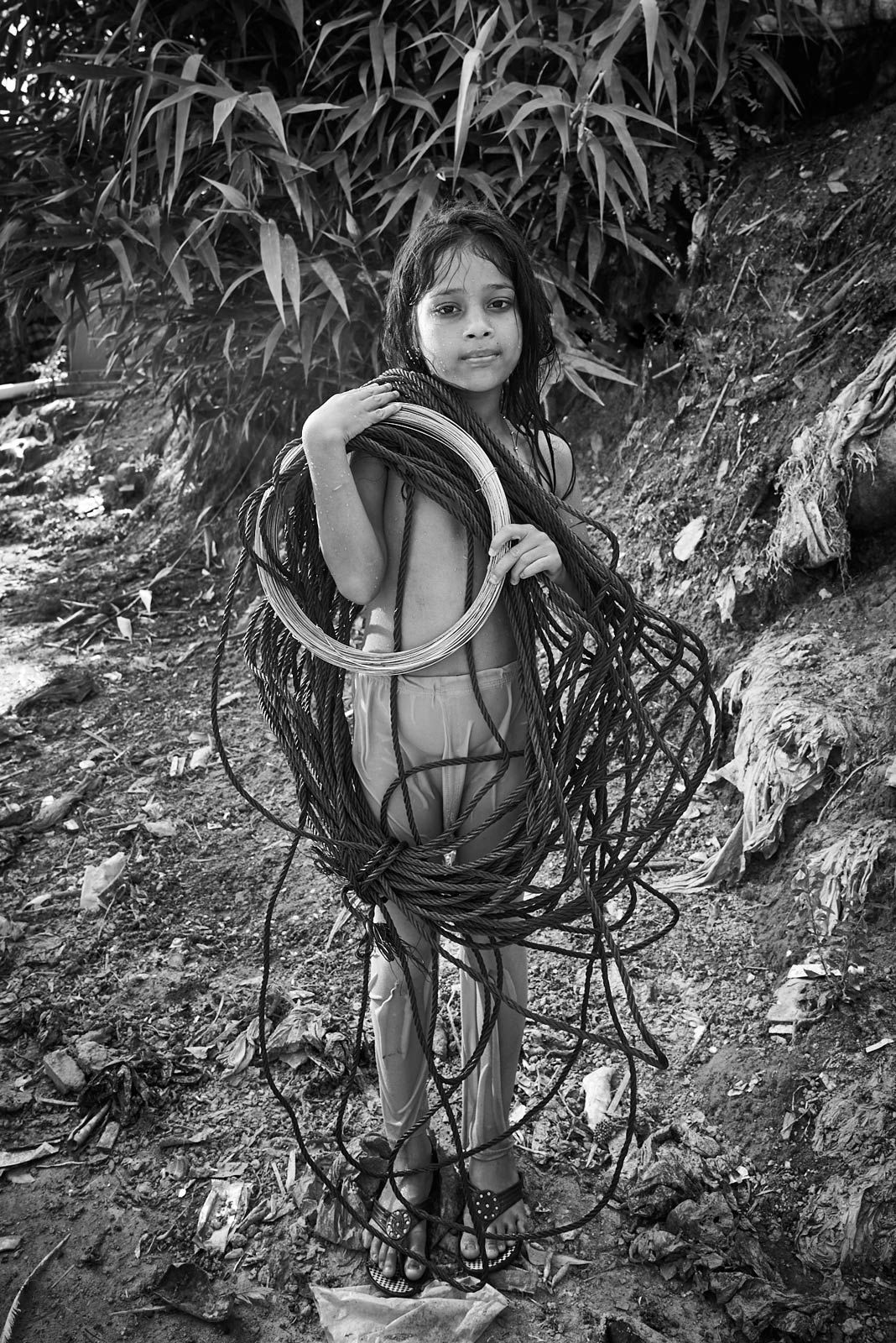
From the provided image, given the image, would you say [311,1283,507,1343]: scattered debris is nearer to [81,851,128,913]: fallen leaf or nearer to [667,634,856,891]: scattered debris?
[667,634,856,891]: scattered debris

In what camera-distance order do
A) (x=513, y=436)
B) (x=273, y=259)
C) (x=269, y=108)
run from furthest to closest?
(x=273, y=259) → (x=269, y=108) → (x=513, y=436)

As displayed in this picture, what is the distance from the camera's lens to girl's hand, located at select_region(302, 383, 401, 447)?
1354mm

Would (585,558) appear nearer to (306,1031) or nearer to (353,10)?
(306,1031)

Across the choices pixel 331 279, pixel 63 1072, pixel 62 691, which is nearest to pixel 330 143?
pixel 331 279

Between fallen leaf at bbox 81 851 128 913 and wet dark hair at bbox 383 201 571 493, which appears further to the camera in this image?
fallen leaf at bbox 81 851 128 913

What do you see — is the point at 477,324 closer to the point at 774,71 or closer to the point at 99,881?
the point at 99,881

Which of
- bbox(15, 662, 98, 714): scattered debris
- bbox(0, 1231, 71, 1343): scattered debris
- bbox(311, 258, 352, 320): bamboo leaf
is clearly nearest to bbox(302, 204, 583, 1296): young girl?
bbox(0, 1231, 71, 1343): scattered debris

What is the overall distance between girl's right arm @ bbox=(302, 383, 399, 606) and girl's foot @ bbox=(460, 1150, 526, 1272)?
98 centimetres

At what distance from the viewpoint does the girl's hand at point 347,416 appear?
1354 millimetres

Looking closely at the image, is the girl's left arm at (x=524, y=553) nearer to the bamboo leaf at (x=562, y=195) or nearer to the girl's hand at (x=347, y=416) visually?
the girl's hand at (x=347, y=416)

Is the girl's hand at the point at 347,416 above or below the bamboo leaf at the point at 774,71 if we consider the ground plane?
below

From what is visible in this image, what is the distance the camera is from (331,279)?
10.2 feet

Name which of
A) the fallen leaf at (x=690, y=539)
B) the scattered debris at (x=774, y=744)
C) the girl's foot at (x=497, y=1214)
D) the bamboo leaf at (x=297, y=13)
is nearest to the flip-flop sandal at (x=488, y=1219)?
the girl's foot at (x=497, y=1214)

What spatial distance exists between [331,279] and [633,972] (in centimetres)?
208
